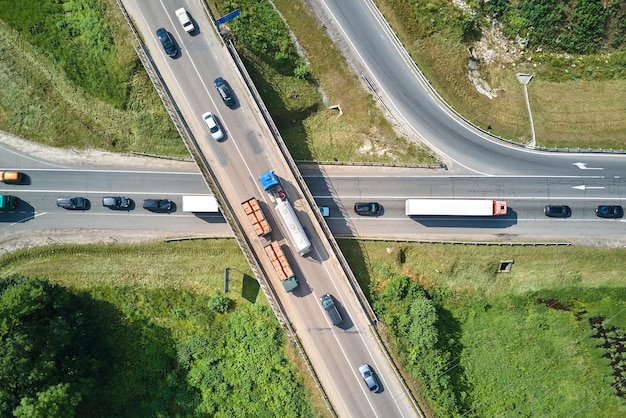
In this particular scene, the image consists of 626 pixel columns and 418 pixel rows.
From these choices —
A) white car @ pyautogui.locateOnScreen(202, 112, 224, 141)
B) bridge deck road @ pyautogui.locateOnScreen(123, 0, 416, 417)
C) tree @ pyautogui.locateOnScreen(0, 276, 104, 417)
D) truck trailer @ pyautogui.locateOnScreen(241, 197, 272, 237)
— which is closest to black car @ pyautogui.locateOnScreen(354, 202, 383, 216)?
bridge deck road @ pyautogui.locateOnScreen(123, 0, 416, 417)

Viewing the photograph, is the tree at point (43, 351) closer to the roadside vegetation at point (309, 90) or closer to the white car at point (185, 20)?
the roadside vegetation at point (309, 90)

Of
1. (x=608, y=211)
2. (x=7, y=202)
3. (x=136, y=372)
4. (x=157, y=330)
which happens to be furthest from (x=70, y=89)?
(x=608, y=211)

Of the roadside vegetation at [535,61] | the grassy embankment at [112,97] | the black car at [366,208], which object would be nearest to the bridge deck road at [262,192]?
the grassy embankment at [112,97]

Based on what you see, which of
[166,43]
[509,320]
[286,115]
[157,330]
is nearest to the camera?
[166,43]

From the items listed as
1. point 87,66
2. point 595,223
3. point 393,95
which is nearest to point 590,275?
point 595,223

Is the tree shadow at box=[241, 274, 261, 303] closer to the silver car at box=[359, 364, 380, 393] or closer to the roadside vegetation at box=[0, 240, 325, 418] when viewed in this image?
the roadside vegetation at box=[0, 240, 325, 418]

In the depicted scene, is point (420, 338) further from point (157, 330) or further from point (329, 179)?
point (157, 330)
